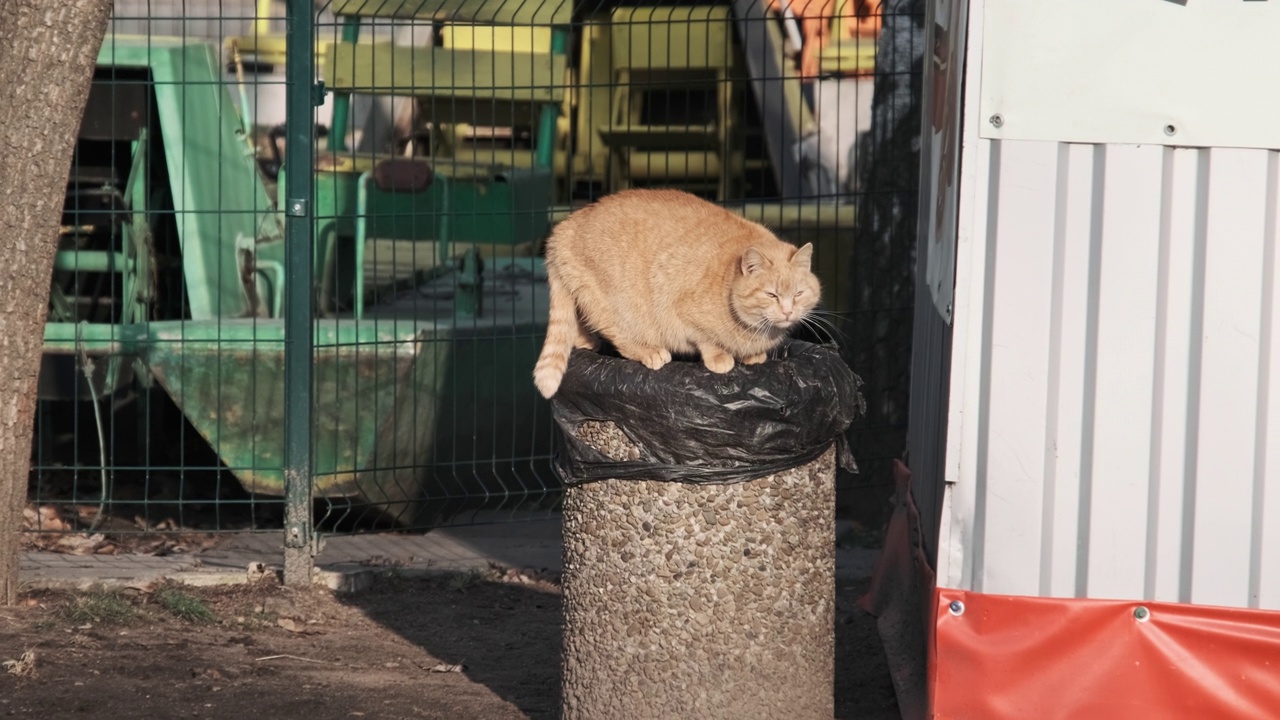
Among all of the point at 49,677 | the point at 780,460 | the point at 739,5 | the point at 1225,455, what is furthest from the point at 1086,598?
A: the point at 739,5

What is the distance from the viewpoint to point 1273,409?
3096 mm

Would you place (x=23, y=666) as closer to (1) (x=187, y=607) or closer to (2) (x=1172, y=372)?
(1) (x=187, y=607)

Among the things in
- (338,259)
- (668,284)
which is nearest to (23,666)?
(668,284)

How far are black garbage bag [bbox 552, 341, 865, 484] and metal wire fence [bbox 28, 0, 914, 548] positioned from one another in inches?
80.2

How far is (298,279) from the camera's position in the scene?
5.18m

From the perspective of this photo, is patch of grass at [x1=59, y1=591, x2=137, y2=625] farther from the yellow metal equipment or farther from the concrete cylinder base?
the yellow metal equipment

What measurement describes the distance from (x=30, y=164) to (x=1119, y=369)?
3.51 m

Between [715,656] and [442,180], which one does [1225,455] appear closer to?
[715,656]

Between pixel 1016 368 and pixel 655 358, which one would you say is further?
pixel 655 358

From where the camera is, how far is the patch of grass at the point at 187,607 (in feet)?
16.0

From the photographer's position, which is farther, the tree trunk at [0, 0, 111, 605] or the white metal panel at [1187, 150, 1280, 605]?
the tree trunk at [0, 0, 111, 605]

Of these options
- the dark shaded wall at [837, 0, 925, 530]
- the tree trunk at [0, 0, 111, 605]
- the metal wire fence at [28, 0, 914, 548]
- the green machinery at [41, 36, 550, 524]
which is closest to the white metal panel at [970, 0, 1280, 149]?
the metal wire fence at [28, 0, 914, 548]

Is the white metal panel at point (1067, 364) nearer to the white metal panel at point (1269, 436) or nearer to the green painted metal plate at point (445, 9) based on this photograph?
the white metal panel at point (1269, 436)

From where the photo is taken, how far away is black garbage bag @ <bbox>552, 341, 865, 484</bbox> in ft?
11.3
